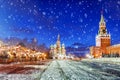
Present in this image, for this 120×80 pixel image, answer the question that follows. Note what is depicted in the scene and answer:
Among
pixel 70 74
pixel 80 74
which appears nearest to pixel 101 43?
pixel 80 74

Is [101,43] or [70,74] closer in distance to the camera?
[70,74]

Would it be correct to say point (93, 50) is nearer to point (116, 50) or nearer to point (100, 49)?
point (100, 49)

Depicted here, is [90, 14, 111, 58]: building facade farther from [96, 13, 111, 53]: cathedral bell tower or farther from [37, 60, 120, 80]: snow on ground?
[37, 60, 120, 80]: snow on ground

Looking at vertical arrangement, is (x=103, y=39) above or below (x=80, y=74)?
above

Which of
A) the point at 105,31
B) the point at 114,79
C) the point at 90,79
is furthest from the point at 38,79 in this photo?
the point at 105,31

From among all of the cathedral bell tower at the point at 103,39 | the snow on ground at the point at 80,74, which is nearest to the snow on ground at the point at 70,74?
the snow on ground at the point at 80,74

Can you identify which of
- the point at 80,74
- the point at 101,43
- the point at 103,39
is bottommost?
the point at 80,74

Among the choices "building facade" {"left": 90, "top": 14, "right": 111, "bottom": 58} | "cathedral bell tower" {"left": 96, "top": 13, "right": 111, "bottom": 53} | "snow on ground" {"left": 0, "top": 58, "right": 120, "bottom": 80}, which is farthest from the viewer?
"cathedral bell tower" {"left": 96, "top": 13, "right": 111, "bottom": 53}

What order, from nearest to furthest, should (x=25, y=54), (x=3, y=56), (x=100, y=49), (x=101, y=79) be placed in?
1. (x=101, y=79)
2. (x=3, y=56)
3. (x=25, y=54)
4. (x=100, y=49)

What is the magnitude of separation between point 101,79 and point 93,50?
168 m

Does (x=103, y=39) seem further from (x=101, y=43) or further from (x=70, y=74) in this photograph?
(x=70, y=74)

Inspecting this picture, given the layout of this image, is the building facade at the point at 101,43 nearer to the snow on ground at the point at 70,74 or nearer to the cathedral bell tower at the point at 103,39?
the cathedral bell tower at the point at 103,39

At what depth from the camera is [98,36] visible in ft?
654

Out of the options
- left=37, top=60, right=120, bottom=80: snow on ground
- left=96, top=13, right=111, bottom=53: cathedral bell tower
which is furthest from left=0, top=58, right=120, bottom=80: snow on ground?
left=96, top=13, right=111, bottom=53: cathedral bell tower
